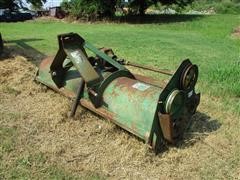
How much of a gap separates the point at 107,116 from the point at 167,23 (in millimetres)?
16739

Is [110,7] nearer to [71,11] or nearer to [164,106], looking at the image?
[71,11]

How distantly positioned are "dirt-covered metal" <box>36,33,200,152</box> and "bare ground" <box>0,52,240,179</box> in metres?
0.18

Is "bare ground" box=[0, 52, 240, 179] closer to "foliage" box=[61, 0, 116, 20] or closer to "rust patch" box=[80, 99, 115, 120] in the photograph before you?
"rust patch" box=[80, 99, 115, 120]

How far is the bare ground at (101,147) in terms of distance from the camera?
344 cm

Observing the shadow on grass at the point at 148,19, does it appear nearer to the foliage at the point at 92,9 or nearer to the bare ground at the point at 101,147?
the foliage at the point at 92,9

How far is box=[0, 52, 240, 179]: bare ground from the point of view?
344cm

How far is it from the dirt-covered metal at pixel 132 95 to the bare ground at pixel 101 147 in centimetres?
18

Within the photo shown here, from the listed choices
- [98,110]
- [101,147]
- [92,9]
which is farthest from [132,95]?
[92,9]

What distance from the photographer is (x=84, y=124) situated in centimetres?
428

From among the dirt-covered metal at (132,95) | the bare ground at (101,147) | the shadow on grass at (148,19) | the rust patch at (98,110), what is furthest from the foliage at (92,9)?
the rust patch at (98,110)

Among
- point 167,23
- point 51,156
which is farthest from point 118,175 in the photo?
point 167,23

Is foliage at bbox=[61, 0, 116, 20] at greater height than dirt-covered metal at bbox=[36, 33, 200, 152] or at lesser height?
→ lesser

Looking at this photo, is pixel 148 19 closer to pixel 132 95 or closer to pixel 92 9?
pixel 92 9

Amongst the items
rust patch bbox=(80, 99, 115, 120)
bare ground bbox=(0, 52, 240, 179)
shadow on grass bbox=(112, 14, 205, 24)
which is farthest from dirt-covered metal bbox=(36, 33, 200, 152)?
shadow on grass bbox=(112, 14, 205, 24)
